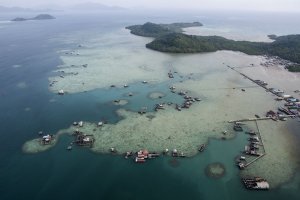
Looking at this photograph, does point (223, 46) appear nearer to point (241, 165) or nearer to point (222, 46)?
point (222, 46)

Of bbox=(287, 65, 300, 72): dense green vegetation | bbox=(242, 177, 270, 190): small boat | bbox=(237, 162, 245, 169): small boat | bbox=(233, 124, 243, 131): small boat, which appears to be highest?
bbox=(287, 65, 300, 72): dense green vegetation

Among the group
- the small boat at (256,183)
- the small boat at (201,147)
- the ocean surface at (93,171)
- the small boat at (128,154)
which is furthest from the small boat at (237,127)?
the small boat at (128,154)

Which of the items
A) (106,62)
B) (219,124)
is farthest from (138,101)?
(106,62)

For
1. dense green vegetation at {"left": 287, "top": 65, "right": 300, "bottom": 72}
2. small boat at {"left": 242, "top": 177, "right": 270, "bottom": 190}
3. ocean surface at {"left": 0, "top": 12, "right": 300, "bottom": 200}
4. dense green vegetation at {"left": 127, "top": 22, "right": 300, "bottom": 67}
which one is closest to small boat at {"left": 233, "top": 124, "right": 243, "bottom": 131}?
ocean surface at {"left": 0, "top": 12, "right": 300, "bottom": 200}

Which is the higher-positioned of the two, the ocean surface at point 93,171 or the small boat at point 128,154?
the small boat at point 128,154

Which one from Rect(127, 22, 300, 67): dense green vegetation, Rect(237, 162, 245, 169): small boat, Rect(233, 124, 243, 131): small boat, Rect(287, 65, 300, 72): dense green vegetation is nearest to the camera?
Rect(237, 162, 245, 169): small boat

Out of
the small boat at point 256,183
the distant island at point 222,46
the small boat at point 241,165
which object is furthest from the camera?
the distant island at point 222,46

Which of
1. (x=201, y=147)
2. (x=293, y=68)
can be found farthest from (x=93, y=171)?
(x=293, y=68)

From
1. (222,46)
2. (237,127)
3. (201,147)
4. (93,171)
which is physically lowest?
(93,171)

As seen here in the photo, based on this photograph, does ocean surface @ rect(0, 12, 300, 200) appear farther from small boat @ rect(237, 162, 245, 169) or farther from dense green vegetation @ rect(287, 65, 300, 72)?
dense green vegetation @ rect(287, 65, 300, 72)

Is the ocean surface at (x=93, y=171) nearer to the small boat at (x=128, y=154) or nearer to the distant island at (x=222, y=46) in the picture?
the small boat at (x=128, y=154)

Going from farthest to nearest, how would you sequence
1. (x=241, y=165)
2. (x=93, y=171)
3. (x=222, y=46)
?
(x=222, y=46)
(x=241, y=165)
(x=93, y=171)
